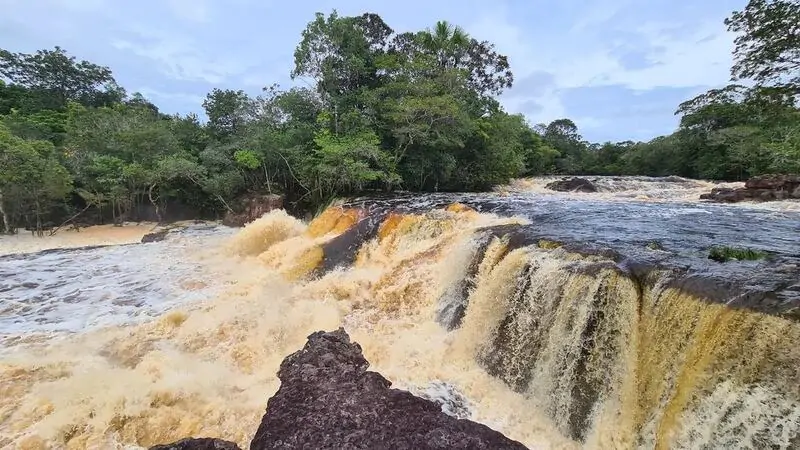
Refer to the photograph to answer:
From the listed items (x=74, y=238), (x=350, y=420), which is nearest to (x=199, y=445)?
(x=350, y=420)

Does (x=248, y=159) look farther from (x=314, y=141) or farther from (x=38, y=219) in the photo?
(x=38, y=219)

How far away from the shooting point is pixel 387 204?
11047mm

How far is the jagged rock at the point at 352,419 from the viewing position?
8.61 ft

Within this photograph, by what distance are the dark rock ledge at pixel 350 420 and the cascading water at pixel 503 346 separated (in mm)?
759

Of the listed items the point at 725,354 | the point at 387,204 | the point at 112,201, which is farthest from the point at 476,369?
the point at 112,201

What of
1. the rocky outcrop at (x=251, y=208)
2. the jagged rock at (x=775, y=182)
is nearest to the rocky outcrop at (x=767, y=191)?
the jagged rock at (x=775, y=182)

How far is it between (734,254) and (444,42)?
1445 centimetres

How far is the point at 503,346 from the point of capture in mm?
4691

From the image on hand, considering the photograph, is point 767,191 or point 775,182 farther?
point 775,182

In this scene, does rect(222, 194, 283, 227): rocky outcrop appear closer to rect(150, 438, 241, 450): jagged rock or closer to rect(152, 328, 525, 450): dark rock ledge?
rect(152, 328, 525, 450): dark rock ledge

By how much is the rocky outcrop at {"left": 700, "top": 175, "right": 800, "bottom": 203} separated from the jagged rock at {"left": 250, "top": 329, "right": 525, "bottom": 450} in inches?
442

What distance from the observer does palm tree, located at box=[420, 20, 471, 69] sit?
1666 centimetres

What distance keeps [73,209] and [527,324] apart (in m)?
17.4

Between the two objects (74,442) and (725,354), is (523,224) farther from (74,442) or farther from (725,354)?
(74,442)
